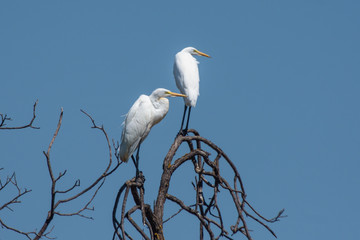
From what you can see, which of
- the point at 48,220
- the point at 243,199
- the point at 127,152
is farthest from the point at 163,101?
the point at 48,220

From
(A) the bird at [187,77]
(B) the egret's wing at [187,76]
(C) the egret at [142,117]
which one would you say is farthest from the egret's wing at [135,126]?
(B) the egret's wing at [187,76]

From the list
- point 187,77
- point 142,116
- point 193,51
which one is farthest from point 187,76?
point 193,51

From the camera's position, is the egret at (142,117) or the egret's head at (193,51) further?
the egret's head at (193,51)

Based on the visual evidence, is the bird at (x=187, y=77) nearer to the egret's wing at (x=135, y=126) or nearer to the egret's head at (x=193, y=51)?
the egret's head at (x=193, y=51)

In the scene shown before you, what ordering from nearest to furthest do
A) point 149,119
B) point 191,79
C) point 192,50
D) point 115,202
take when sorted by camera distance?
1. point 115,202
2. point 149,119
3. point 191,79
4. point 192,50

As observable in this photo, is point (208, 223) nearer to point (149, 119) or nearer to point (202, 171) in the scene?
point (202, 171)

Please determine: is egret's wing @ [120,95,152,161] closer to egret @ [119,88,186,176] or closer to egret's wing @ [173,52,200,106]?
egret @ [119,88,186,176]

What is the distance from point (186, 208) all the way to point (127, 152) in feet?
7.00

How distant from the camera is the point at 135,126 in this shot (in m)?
7.69

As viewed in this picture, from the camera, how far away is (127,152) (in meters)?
7.86

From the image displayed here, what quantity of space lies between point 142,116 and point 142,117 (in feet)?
0.04

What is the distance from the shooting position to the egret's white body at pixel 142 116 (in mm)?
7680

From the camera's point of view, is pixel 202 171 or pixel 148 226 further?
pixel 202 171

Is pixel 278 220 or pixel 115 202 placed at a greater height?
pixel 115 202
